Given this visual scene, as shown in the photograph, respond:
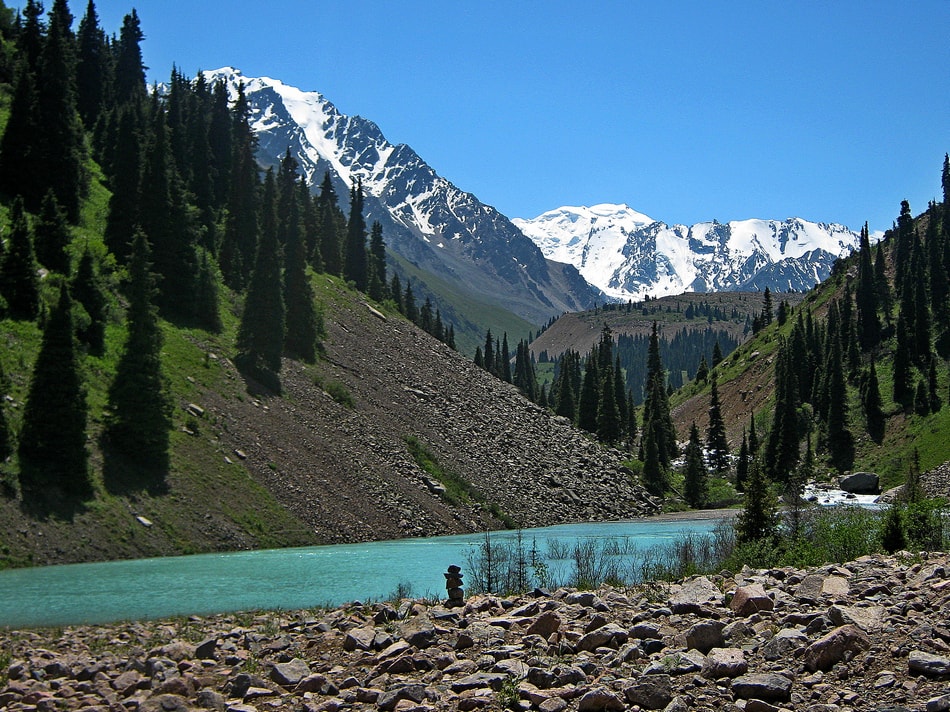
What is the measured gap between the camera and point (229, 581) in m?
41.2

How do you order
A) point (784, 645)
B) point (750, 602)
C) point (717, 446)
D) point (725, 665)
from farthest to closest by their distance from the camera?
1. point (717, 446)
2. point (750, 602)
3. point (784, 645)
4. point (725, 665)

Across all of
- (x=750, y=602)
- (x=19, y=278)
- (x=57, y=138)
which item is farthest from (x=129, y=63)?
(x=750, y=602)

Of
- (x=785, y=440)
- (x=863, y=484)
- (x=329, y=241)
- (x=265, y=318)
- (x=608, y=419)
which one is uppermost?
(x=329, y=241)

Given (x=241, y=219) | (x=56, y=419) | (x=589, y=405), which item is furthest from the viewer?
(x=589, y=405)

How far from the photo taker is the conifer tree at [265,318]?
79.8m

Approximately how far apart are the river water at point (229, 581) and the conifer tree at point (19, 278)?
2180 centimetres

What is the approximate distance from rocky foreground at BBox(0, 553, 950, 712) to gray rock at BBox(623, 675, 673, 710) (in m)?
0.02

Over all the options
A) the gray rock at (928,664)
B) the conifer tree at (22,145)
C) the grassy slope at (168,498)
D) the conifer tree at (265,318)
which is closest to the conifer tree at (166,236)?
the conifer tree at (265,318)

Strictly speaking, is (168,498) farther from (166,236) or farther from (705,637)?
(705,637)

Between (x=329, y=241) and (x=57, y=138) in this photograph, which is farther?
(x=329, y=241)

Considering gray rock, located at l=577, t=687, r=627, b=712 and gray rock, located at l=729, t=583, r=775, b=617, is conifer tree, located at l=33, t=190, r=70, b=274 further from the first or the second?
gray rock, located at l=577, t=687, r=627, b=712

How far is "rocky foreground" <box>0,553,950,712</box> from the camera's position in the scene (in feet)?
48.8

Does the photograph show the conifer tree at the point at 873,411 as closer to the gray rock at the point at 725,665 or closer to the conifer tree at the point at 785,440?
the conifer tree at the point at 785,440

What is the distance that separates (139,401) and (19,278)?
13.3 meters
